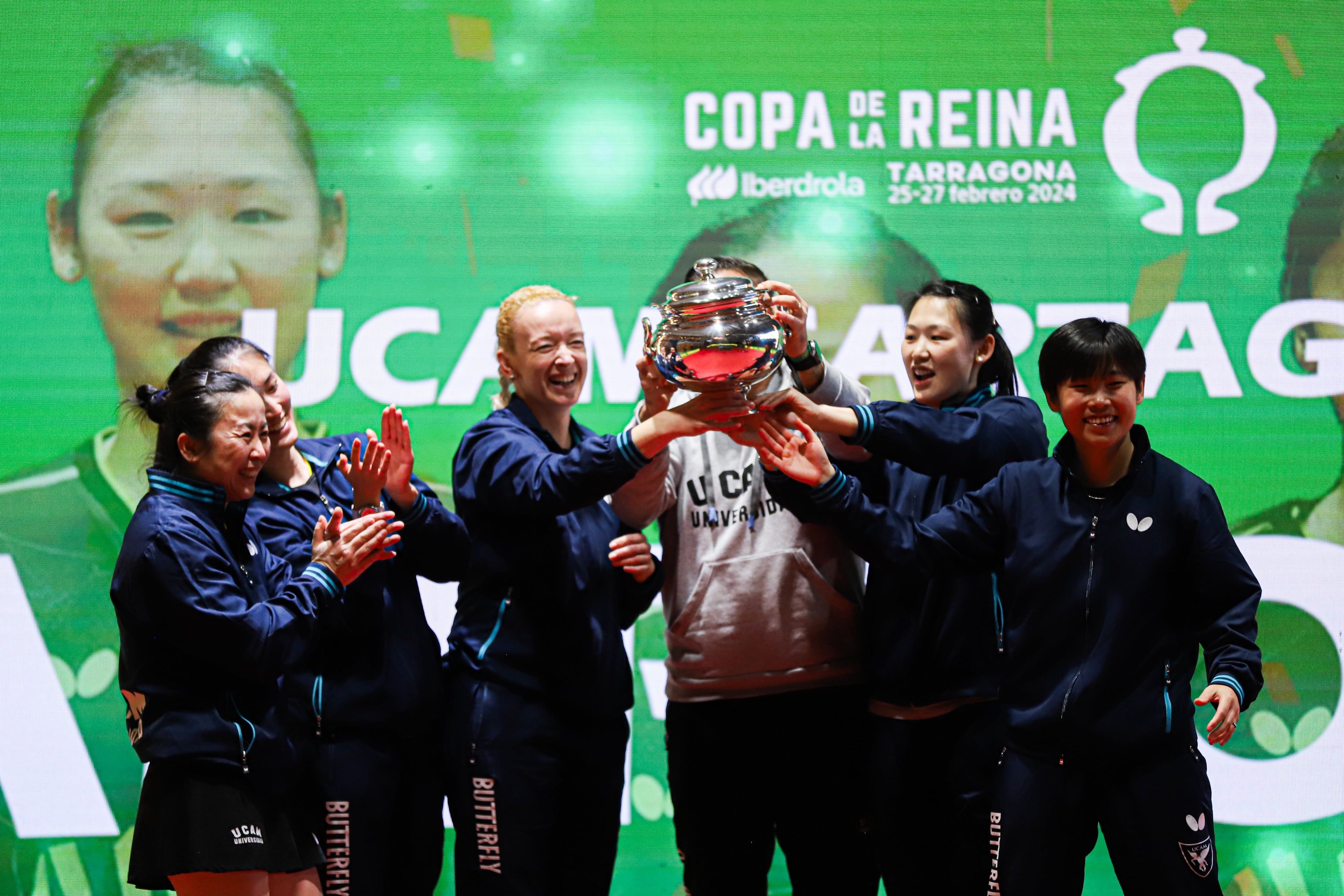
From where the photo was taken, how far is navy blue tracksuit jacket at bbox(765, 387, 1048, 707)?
223cm

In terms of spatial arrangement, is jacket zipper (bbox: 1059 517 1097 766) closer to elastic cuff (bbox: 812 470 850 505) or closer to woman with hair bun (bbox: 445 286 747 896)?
elastic cuff (bbox: 812 470 850 505)

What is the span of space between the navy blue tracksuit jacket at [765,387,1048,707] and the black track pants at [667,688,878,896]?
161 mm

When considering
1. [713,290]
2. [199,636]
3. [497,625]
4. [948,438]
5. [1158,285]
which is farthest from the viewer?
[1158,285]

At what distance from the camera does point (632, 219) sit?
133 inches

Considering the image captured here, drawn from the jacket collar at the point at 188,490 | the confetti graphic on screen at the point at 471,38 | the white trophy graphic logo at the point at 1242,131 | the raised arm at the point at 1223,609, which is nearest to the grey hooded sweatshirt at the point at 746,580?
the raised arm at the point at 1223,609

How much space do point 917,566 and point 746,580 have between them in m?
0.37

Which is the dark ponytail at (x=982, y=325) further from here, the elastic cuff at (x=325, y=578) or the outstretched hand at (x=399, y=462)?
the elastic cuff at (x=325, y=578)

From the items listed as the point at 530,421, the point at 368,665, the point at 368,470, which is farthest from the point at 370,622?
the point at 530,421

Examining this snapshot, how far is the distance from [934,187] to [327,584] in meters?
2.13

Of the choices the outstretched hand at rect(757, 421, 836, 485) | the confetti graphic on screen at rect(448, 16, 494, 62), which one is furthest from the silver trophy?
the confetti graphic on screen at rect(448, 16, 494, 62)

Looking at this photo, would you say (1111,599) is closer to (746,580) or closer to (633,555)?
(746,580)

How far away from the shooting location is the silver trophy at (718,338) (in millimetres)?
2078

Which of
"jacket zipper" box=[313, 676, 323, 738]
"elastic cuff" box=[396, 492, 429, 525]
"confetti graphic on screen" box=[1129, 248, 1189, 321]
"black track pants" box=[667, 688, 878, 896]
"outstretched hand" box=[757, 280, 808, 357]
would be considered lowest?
"black track pants" box=[667, 688, 878, 896]

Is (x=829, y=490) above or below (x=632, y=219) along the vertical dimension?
below
